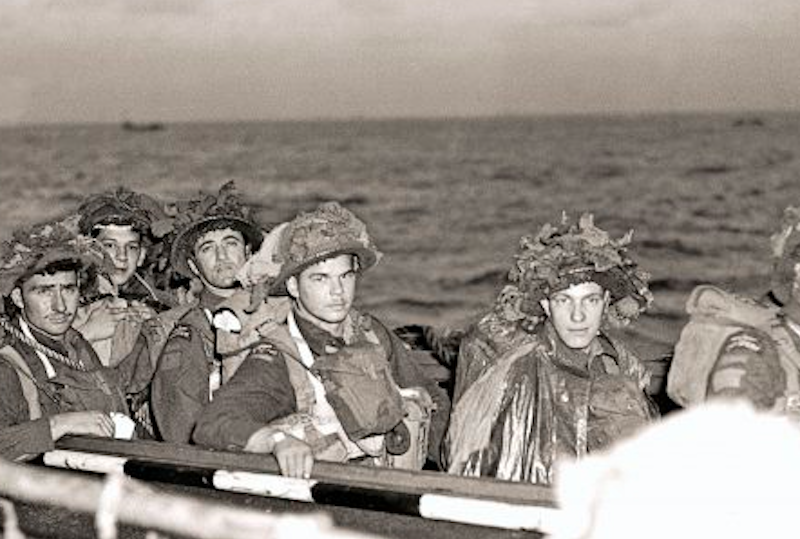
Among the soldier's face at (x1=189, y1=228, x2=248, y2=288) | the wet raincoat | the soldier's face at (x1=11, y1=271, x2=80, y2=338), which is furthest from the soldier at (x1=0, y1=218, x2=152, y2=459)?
the wet raincoat

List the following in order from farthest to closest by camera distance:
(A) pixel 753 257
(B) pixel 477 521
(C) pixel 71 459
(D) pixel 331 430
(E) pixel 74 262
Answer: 1. (A) pixel 753 257
2. (E) pixel 74 262
3. (D) pixel 331 430
4. (C) pixel 71 459
5. (B) pixel 477 521

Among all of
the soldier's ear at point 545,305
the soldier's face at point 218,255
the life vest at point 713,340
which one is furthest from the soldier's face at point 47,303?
the life vest at point 713,340

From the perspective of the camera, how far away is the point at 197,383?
17.6ft

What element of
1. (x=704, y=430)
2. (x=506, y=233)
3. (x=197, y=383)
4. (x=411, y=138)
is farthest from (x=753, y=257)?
(x=411, y=138)

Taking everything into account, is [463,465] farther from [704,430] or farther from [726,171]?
[726,171]

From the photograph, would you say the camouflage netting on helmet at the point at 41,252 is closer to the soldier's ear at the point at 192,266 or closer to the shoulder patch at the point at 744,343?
the soldier's ear at the point at 192,266

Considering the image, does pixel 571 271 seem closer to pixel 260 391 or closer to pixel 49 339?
pixel 260 391

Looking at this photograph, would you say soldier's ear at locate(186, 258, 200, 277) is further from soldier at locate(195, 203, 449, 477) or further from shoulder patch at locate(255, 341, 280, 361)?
shoulder patch at locate(255, 341, 280, 361)

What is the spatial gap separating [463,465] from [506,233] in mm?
38119

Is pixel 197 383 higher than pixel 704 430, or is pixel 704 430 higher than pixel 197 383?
pixel 704 430

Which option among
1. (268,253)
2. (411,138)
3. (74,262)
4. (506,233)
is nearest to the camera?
(268,253)

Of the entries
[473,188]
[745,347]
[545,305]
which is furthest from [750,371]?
[473,188]

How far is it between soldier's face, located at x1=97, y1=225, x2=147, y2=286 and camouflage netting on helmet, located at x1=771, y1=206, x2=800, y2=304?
3.13m

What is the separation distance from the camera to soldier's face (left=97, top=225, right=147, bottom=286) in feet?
20.6
